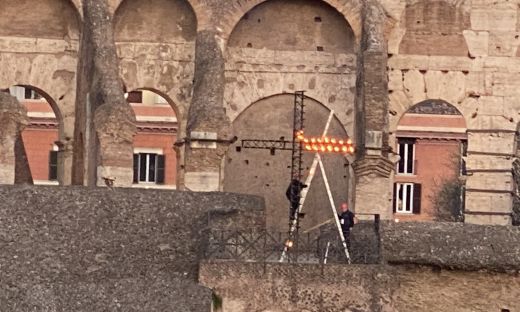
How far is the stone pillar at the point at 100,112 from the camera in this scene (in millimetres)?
32844

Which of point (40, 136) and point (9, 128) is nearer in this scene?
point (9, 128)

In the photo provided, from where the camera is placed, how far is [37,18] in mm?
37906

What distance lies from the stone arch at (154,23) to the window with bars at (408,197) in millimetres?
32618

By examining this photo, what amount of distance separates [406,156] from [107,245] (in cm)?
4349

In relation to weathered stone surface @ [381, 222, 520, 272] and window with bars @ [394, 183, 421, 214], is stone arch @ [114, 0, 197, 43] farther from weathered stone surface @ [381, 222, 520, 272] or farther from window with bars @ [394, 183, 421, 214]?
window with bars @ [394, 183, 421, 214]

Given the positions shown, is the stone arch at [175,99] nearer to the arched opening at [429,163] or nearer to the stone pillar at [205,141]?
the stone pillar at [205,141]

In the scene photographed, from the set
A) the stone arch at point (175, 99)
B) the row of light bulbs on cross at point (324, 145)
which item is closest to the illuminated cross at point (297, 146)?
the row of light bulbs on cross at point (324, 145)

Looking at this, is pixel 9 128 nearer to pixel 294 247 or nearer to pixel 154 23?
pixel 154 23

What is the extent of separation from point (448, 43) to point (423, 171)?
32.2m

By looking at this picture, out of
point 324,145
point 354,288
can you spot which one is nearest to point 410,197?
point 324,145

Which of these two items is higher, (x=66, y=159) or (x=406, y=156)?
(x=406, y=156)

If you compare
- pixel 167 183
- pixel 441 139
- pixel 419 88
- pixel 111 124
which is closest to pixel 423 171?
pixel 441 139

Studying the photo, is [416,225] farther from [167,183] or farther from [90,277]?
[167,183]

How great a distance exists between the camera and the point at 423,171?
230 ft
